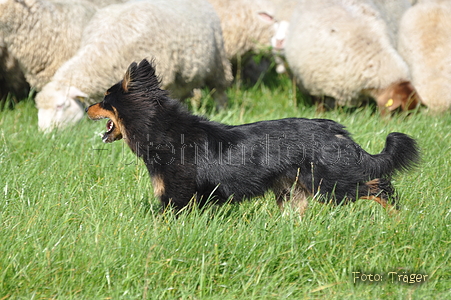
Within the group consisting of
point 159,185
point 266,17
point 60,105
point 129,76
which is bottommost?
point 60,105

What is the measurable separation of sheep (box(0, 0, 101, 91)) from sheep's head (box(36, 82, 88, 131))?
64cm

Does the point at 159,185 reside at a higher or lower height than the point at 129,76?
lower

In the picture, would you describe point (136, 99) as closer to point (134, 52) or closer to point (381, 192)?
point (381, 192)

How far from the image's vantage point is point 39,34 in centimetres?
547

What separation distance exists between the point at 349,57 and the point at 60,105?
10.5 feet

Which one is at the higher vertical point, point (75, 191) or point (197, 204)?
point (197, 204)

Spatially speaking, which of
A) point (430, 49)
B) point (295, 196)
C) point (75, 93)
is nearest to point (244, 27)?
point (430, 49)

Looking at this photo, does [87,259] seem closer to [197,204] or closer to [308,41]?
[197,204]

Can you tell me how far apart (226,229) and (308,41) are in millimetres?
3962

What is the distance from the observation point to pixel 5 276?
2240 mm

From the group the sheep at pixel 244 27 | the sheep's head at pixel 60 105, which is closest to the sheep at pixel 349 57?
the sheep at pixel 244 27

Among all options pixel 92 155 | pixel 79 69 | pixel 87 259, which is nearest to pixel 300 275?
pixel 87 259

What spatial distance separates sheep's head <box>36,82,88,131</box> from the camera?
16.3 ft

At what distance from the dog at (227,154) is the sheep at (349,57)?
3019 mm
